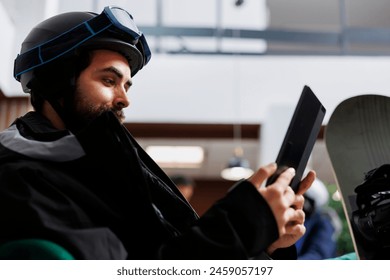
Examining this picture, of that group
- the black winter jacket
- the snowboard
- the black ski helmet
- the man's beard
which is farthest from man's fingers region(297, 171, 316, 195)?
the black ski helmet

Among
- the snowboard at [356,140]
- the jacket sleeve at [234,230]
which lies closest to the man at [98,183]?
the jacket sleeve at [234,230]

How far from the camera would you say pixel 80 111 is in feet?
4.28

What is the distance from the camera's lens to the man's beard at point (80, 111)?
130 cm

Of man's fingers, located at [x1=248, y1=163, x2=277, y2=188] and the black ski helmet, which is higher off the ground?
the black ski helmet

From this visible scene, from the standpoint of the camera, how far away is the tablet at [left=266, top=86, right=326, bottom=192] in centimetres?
103

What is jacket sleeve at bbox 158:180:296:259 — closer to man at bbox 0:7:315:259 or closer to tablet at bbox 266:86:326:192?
man at bbox 0:7:315:259

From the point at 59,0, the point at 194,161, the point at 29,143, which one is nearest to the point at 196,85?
the point at 194,161

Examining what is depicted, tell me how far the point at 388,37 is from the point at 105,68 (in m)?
5.98

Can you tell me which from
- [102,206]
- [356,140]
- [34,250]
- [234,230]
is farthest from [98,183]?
[356,140]

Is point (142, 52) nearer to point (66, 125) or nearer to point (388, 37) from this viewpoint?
point (66, 125)

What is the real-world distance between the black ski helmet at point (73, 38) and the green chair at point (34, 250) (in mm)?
559

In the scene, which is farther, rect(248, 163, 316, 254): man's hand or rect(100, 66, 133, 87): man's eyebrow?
rect(100, 66, 133, 87): man's eyebrow

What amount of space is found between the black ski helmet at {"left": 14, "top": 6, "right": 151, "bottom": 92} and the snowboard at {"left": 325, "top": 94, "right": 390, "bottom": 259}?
0.67 m

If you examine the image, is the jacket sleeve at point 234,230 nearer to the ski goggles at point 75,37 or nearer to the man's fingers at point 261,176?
the man's fingers at point 261,176
